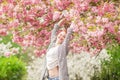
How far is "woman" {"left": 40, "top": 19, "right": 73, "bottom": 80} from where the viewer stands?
10.3 metres

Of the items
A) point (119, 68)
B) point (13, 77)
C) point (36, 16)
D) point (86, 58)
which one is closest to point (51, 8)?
point (36, 16)

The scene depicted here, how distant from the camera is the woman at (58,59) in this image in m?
10.3

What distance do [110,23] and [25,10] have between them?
2394mm

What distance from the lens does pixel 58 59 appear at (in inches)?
407

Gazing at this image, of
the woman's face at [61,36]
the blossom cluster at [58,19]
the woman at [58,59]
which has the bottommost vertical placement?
the woman at [58,59]

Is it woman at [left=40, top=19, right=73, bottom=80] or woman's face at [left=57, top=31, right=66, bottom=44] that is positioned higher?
woman's face at [left=57, top=31, right=66, bottom=44]

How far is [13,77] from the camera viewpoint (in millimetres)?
17812

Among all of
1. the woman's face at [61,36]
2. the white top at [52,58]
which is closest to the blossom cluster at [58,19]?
the woman's face at [61,36]

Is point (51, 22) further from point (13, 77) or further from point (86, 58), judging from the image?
point (86, 58)

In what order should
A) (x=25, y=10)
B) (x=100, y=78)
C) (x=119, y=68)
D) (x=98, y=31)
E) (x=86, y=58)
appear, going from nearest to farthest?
(x=98, y=31) → (x=25, y=10) → (x=119, y=68) → (x=100, y=78) → (x=86, y=58)

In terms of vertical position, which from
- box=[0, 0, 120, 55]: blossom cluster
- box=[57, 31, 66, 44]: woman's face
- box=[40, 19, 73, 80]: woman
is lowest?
Answer: box=[40, 19, 73, 80]: woman

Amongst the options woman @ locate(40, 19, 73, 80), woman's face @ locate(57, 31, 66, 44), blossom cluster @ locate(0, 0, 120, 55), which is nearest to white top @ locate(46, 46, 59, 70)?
woman @ locate(40, 19, 73, 80)

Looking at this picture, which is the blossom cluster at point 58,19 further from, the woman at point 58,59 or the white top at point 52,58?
the white top at point 52,58

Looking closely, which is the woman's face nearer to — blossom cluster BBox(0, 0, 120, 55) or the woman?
the woman
